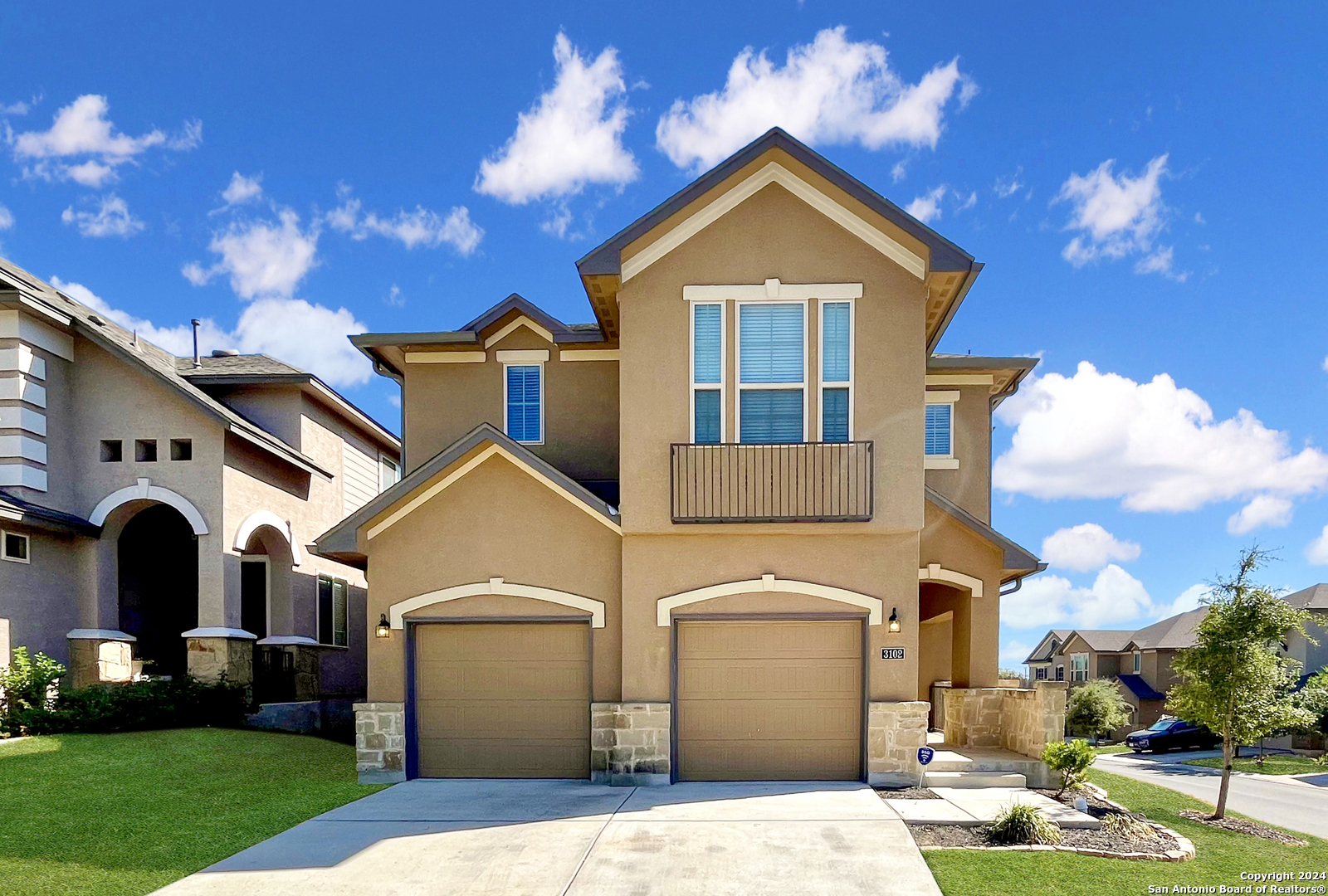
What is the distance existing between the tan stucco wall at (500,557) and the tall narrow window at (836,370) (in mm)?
3120

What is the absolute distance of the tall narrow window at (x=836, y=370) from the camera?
36.6ft

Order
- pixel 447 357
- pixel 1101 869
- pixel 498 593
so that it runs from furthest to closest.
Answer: pixel 447 357 → pixel 498 593 → pixel 1101 869

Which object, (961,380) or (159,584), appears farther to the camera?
(159,584)

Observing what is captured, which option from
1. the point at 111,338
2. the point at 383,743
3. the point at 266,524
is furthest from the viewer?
the point at 266,524

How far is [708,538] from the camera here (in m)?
11.2

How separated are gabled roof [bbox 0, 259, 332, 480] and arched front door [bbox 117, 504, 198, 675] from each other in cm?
283

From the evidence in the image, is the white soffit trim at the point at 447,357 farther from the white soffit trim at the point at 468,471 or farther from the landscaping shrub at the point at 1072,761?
the landscaping shrub at the point at 1072,761

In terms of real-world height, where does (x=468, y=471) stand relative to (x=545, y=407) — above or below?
below

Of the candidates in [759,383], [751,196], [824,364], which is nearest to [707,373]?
[759,383]

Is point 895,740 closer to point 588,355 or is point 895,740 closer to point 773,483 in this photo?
point 773,483

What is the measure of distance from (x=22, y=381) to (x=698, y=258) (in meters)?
11.9

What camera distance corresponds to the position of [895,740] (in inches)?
428

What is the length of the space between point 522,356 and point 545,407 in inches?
36.4

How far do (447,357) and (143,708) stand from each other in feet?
25.1
